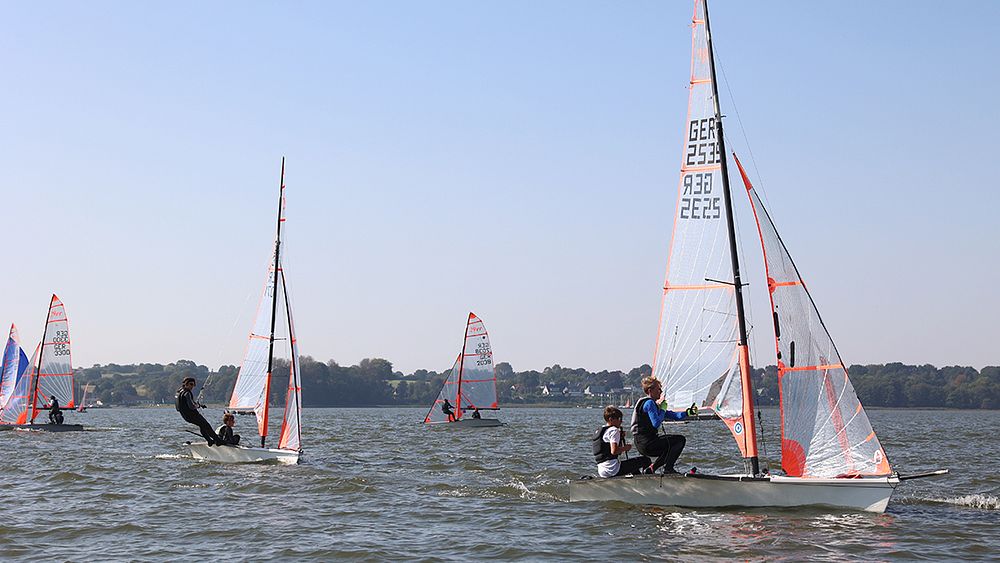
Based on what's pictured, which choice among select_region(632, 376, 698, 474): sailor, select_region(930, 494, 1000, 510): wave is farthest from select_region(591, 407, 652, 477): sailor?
select_region(930, 494, 1000, 510): wave

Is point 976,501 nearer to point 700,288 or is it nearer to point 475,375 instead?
point 700,288

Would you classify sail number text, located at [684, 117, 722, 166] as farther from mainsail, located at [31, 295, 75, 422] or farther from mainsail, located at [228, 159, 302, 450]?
mainsail, located at [31, 295, 75, 422]

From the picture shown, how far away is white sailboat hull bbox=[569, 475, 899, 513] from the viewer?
1473cm

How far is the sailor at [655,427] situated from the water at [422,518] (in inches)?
33.7

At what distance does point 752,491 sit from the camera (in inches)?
594

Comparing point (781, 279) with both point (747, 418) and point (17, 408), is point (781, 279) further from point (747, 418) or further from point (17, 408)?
point (17, 408)

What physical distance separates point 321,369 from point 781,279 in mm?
140591

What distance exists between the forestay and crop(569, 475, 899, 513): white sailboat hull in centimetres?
87

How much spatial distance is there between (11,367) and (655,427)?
1491 inches

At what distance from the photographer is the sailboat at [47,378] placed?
44.9 m

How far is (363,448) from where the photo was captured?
33750 mm

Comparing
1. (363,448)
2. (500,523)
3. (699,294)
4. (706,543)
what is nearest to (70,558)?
(500,523)

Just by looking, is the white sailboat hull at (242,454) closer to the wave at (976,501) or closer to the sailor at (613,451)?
the sailor at (613,451)

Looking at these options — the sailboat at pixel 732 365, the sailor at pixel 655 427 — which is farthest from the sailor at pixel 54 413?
the sailor at pixel 655 427
